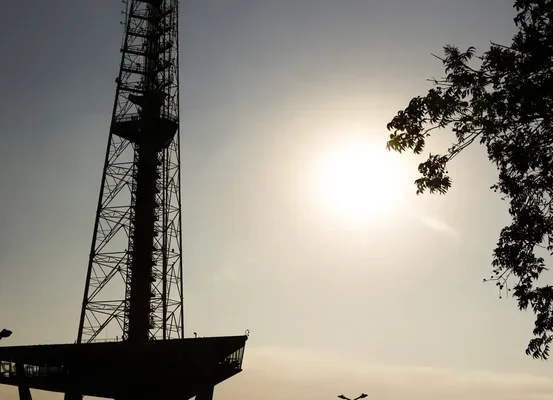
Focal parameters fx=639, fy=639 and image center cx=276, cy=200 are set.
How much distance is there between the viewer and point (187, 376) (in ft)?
150

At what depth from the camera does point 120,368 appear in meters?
44.4

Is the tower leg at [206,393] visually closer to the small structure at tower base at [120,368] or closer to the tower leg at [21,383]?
the small structure at tower base at [120,368]

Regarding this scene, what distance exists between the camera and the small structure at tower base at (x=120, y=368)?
141 ft

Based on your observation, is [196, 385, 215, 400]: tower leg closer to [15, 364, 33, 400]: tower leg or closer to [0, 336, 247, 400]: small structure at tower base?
[0, 336, 247, 400]: small structure at tower base

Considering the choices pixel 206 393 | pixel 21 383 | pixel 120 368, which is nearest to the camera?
pixel 21 383

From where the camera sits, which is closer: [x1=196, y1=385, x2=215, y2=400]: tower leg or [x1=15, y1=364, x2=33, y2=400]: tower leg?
[x1=15, y1=364, x2=33, y2=400]: tower leg

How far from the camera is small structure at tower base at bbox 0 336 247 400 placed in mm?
42938

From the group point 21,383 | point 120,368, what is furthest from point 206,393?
point 21,383

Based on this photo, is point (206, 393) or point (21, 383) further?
point (206, 393)

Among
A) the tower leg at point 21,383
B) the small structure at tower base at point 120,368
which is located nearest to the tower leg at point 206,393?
the small structure at tower base at point 120,368

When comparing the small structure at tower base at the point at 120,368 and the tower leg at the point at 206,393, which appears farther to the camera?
the tower leg at the point at 206,393

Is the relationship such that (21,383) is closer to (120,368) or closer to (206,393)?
(120,368)

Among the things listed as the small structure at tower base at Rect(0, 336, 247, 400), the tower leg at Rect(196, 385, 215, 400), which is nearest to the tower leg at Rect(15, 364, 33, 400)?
the small structure at tower base at Rect(0, 336, 247, 400)

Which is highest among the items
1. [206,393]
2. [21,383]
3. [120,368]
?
[120,368]
